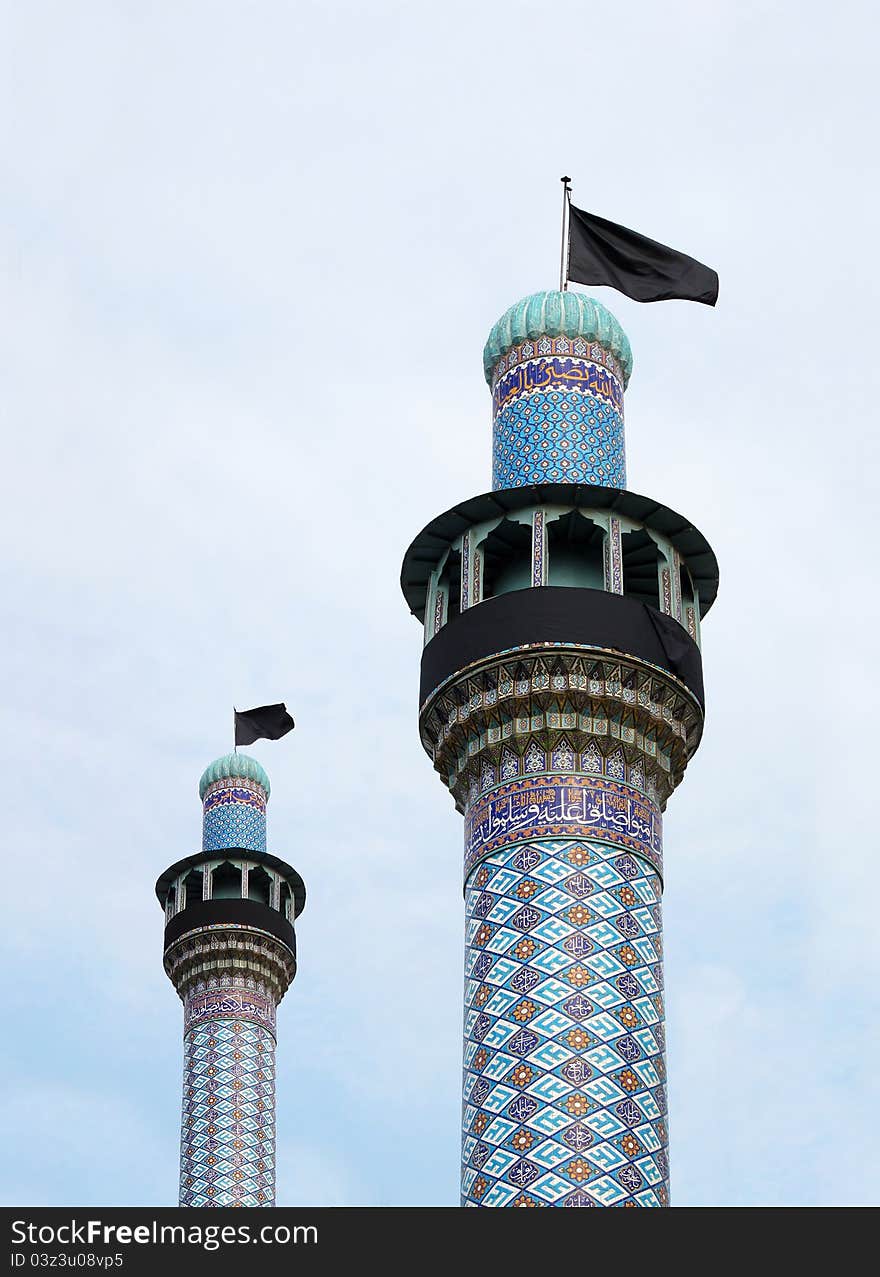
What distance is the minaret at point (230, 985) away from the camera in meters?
27.2

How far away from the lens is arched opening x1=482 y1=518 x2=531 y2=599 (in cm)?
1712

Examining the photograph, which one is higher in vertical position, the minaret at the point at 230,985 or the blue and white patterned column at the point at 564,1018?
the minaret at the point at 230,985

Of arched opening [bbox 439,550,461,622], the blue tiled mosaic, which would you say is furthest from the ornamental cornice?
the blue tiled mosaic

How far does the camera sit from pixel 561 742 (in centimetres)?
1638

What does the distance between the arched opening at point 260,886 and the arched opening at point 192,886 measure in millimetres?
676

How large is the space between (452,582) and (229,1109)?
39.5 ft

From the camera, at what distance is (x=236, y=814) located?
2953 cm

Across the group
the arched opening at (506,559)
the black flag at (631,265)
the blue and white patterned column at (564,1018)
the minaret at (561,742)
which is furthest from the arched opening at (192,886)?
the blue and white patterned column at (564,1018)

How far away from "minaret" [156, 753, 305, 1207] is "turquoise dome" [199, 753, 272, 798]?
410 mm

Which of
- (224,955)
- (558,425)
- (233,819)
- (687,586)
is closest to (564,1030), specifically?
(687,586)

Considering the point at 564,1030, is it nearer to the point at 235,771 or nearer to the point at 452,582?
the point at 452,582

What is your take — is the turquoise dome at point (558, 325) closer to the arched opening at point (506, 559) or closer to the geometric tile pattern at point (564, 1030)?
the arched opening at point (506, 559)
